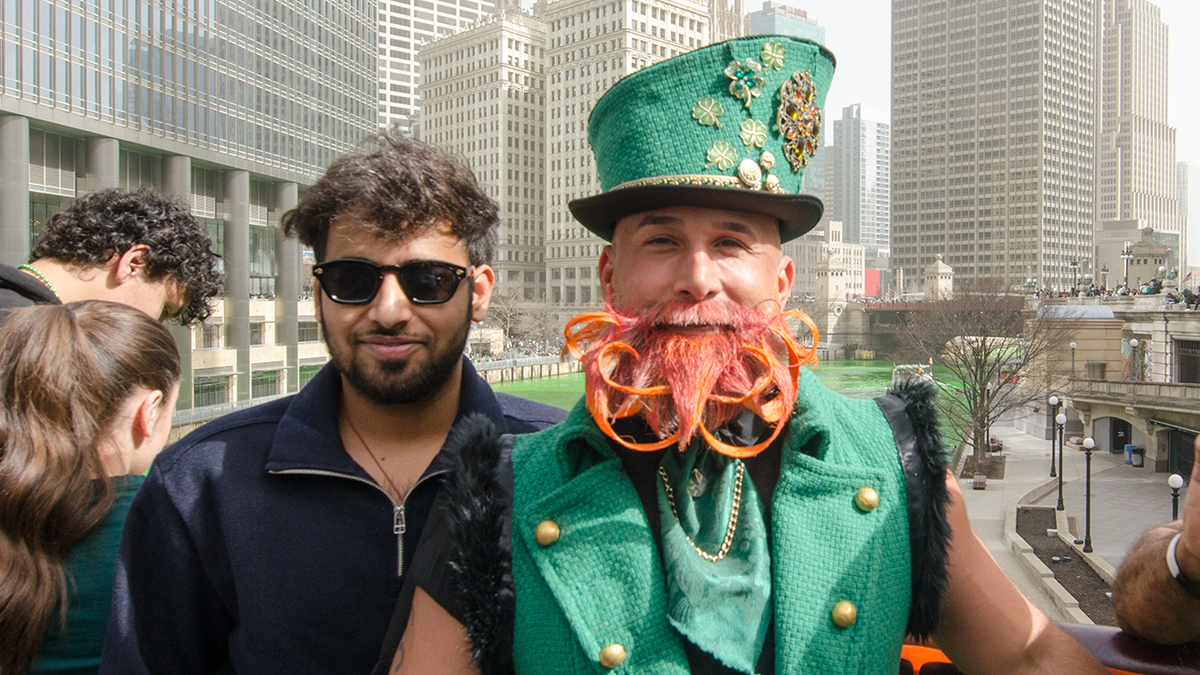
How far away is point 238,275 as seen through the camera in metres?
40.8

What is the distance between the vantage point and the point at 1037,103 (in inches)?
5369

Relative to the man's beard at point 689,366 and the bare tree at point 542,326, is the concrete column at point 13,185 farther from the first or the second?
the bare tree at point 542,326

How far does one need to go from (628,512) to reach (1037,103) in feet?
513

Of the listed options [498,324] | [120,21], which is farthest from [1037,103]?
[120,21]

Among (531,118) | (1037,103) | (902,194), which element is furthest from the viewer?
(902,194)

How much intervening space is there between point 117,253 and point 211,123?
4176cm

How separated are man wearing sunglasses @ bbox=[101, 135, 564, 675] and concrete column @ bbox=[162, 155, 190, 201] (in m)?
39.4

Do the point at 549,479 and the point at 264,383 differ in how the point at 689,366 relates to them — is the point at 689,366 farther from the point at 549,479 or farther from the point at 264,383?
the point at 264,383

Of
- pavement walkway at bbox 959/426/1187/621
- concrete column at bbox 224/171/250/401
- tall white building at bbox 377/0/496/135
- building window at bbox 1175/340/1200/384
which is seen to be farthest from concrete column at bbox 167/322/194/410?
tall white building at bbox 377/0/496/135

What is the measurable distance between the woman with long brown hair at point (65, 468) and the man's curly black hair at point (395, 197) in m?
0.75

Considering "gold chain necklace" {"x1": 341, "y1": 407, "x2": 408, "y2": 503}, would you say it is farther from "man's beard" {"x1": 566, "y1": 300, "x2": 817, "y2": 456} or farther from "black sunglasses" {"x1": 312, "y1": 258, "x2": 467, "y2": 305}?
"man's beard" {"x1": 566, "y1": 300, "x2": 817, "y2": 456}

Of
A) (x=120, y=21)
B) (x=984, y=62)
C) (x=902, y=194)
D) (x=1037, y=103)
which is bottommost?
(x=120, y=21)

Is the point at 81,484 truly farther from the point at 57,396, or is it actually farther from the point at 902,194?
the point at 902,194

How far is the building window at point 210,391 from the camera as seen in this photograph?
3938 cm
